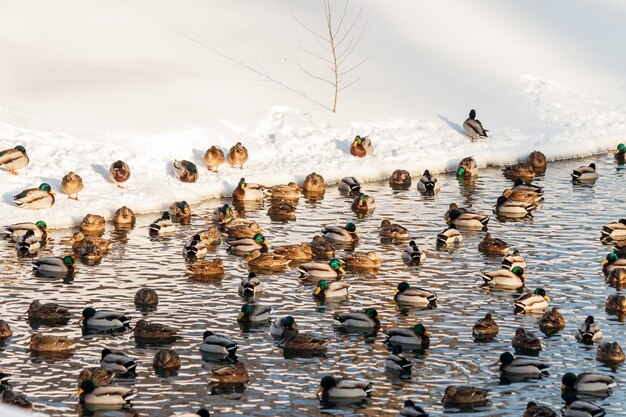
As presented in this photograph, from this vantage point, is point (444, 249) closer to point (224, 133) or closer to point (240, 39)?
point (224, 133)

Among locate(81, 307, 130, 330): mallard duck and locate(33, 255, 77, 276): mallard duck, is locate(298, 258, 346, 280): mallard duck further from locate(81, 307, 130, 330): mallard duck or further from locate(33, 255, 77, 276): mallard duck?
locate(81, 307, 130, 330): mallard duck

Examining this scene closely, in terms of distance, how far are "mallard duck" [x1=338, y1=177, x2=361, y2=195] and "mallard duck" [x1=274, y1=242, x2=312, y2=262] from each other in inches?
343

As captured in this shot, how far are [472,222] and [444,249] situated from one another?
2.76 meters

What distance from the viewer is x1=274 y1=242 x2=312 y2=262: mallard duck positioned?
3628 cm

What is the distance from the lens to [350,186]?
4512 centimetres

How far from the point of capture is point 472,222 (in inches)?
1592

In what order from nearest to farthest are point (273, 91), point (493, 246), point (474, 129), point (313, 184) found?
point (493, 246) → point (313, 184) → point (474, 129) → point (273, 91)

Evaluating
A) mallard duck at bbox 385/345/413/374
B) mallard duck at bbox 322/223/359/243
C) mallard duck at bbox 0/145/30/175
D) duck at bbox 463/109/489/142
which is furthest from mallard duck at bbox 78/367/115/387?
duck at bbox 463/109/489/142

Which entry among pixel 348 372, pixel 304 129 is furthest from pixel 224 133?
pixel 348 372

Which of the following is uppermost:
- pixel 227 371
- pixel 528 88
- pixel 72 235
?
pixel 528 88

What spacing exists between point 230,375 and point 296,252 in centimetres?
1029

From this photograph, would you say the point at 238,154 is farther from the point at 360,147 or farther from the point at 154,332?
the point at 154,332

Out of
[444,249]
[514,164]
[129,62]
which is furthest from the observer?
[129,62]

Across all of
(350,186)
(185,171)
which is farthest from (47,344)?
(350,186)
